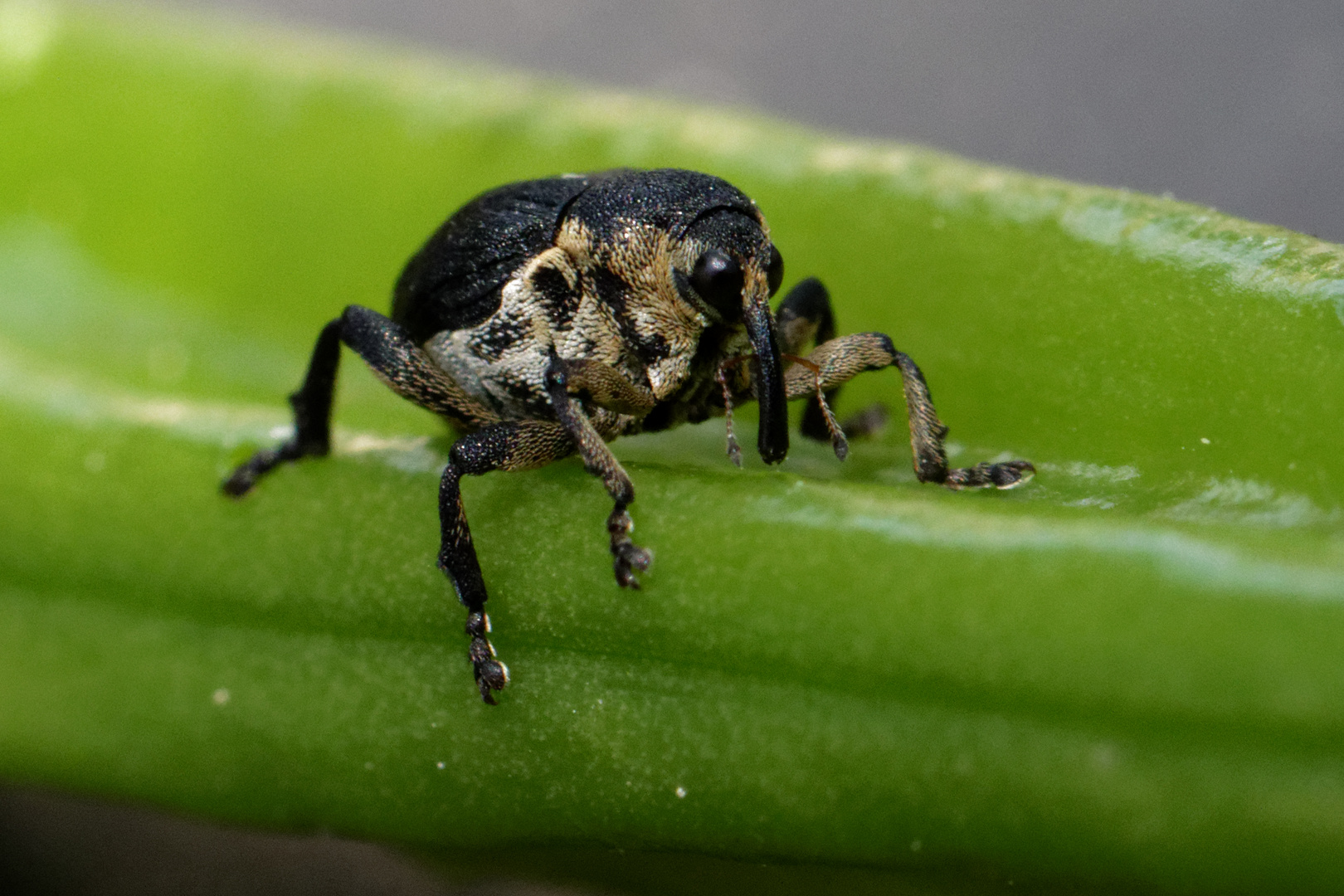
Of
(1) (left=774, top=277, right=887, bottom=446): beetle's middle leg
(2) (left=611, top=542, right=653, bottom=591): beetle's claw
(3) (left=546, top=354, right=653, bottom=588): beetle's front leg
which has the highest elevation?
(1) (left=774, top=277, right=887, bottom=446): beetle's middle leg

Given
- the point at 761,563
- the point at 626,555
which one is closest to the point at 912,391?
the point at 761,563

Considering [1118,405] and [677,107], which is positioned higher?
[677,107]

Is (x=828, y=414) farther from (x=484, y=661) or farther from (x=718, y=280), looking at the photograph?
(x=484, y=661)

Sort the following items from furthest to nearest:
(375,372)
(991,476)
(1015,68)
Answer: (1015,68)
(375,372)
(991,476)

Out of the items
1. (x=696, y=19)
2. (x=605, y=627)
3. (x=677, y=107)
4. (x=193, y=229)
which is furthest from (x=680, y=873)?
(x=696, y=19)

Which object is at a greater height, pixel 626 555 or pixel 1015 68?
pixel 1015 68

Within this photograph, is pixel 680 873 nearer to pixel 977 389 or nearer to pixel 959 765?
pixel 959 765

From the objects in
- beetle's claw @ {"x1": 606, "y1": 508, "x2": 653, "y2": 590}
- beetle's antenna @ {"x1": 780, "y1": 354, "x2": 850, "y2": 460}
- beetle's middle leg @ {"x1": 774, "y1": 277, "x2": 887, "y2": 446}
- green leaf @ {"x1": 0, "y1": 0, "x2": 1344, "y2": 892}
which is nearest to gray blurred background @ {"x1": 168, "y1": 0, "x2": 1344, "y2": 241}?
green leaf @ {"x1": 0, "y1": 0, "x2": 1344, "y2": 892}

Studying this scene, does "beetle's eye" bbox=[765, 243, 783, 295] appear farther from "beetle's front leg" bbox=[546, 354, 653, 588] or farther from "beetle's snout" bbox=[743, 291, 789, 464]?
"beetle's front leg" bbox=[546, 354, 653, 588]
